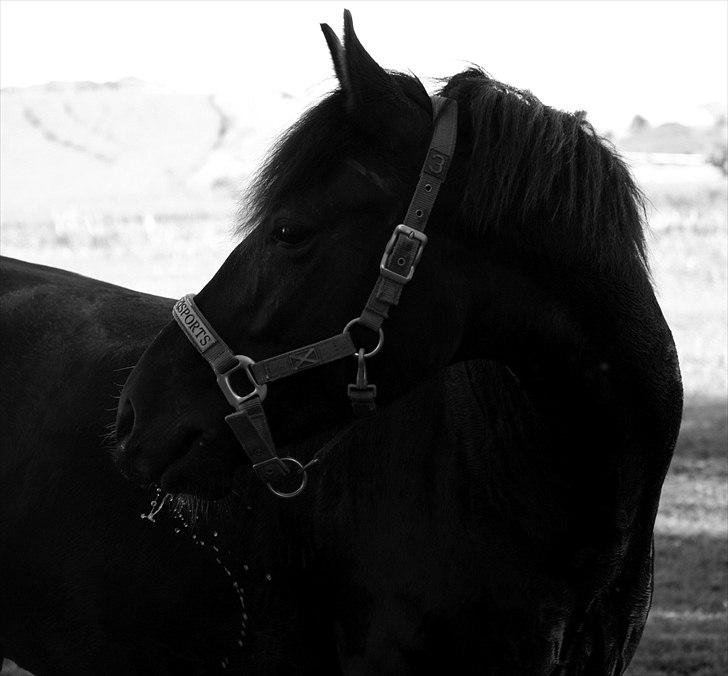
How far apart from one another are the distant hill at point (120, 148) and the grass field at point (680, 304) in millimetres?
3485

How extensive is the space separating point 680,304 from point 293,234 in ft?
44.7

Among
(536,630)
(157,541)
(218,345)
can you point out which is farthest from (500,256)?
(157,541)

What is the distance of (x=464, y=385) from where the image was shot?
2467 mm

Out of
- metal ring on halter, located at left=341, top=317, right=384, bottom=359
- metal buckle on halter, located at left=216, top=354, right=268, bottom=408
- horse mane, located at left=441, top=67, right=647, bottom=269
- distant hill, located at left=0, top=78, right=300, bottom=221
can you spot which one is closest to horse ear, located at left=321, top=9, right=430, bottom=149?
horse mane, located at left=441, top=67, right=647, bottom=269

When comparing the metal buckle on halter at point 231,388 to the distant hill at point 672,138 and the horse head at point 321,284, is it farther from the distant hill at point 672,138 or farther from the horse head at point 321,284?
the distant hill at point 672,138

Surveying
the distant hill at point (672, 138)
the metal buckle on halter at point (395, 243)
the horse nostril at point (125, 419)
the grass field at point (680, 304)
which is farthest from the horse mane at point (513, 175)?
the distant hill at point (672, 138)

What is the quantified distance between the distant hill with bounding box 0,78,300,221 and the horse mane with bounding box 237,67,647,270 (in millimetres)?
26750

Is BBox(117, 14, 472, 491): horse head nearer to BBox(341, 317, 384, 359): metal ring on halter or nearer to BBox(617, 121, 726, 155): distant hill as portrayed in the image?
BBox(341, 317, 384, 359): metal ring on halter

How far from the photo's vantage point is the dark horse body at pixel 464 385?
7.04 feet

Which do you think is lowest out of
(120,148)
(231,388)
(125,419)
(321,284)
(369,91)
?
(120,148)

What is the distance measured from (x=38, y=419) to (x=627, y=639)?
1.92m

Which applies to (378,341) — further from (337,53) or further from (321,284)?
(337,53)

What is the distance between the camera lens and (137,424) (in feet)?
7.26

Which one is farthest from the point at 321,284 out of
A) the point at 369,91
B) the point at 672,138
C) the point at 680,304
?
the point at 672,138
